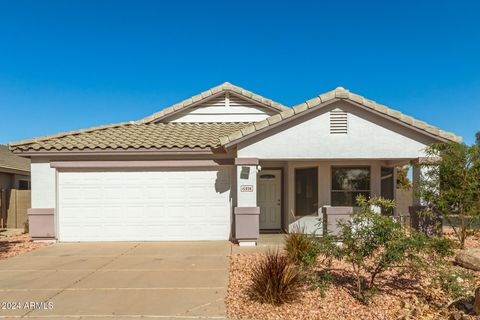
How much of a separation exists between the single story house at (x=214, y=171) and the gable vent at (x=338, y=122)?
3 centimetres

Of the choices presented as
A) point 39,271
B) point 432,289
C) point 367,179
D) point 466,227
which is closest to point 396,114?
point 367,179

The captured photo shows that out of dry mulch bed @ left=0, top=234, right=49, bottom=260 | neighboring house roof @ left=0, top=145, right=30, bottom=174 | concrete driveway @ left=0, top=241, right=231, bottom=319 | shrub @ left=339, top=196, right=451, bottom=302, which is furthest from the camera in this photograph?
neighboring house roof @ left=0, top=145, right=30, bottom=174

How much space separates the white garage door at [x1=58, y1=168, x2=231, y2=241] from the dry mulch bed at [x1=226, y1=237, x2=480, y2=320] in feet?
15.4

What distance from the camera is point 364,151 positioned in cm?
988

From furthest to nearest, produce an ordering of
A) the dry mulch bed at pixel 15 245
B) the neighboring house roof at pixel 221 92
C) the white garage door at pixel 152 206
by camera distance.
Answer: the neighboring house roof at pixel 221 92 < the white garage door at pixel 152 206 < the dry mulch bed at pixel 15 245

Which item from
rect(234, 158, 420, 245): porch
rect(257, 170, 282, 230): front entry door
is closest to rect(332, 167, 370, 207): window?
rect(234, 158, 420, 245): porch

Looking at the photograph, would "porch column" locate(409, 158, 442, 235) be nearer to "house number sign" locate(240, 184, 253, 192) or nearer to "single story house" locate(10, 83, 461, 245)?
"single story house" locate(10, 83, 461, 245)

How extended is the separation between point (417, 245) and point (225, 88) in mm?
10215

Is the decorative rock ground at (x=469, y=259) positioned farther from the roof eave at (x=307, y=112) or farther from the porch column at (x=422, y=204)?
the roof eave at (x=307, y=112)

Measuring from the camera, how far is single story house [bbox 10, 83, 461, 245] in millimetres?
9875

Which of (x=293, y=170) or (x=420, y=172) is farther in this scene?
(x=293, y=170)

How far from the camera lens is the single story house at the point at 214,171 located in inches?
389

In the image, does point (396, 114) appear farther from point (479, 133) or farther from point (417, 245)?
point (479, 133)

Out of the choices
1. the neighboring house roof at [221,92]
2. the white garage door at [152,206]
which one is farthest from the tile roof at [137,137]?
the white garage door at [152,206]
